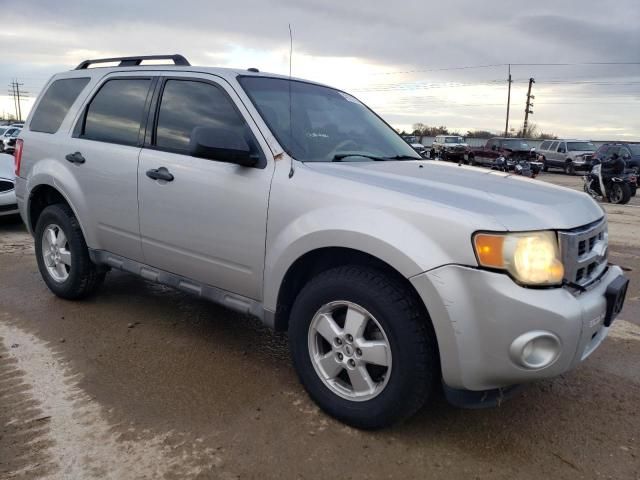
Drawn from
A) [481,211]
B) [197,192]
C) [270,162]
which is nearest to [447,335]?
[481,211]

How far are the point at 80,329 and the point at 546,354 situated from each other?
3269 millimetres

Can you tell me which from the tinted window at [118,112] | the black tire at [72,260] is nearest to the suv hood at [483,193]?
the tinted window at [118,112]

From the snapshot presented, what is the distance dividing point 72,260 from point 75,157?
83 centimetres

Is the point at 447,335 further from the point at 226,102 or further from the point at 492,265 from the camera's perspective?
the point at 226,102

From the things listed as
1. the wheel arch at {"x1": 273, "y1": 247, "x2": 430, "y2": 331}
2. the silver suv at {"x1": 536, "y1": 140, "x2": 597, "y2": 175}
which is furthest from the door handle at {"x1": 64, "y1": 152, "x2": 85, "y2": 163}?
the silver suv at {"x1": 536, "y1": 140, "x2": 597, "y2": 175}

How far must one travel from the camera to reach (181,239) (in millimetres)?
3566

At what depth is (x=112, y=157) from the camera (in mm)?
4031

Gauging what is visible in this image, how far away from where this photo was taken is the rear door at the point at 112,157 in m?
3.93

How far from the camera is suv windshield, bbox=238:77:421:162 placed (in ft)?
11.1

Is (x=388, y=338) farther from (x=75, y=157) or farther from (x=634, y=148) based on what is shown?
(x=634, y=148)

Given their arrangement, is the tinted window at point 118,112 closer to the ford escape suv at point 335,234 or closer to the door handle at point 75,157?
the ford escape suv at point 335,234

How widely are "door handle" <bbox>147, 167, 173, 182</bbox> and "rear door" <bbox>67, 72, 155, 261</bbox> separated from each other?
19 centimetres

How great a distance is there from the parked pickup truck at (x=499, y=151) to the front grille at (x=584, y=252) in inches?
1080

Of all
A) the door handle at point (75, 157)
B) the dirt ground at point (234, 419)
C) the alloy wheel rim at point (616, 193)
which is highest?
the door handle at point (75, 157)
